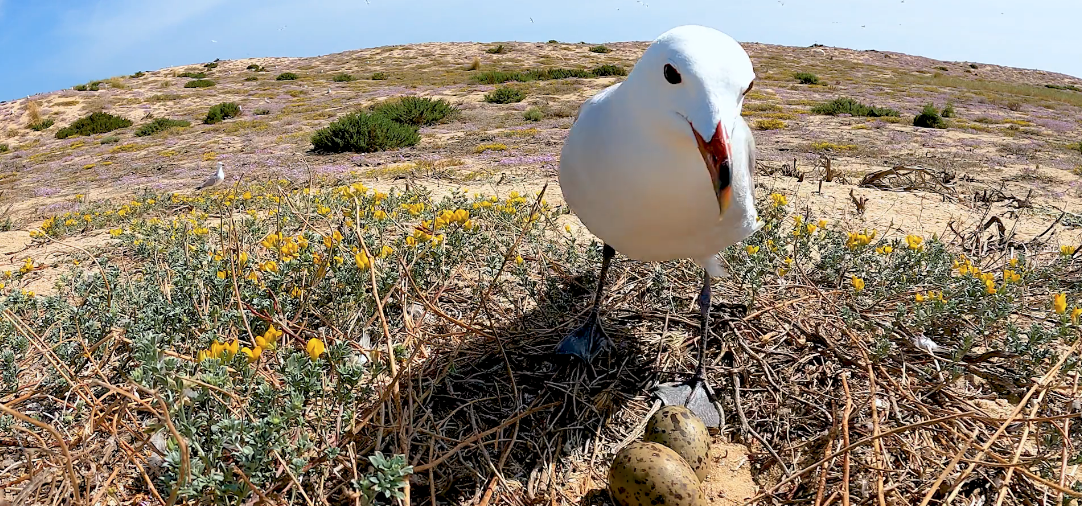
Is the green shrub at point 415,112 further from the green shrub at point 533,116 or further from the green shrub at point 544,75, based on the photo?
the green shrub at point 544,75

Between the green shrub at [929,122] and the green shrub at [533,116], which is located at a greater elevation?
the green shrub at [929,122]

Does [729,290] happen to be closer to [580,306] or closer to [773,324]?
[773,324]

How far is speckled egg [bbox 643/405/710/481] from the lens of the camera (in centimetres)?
204

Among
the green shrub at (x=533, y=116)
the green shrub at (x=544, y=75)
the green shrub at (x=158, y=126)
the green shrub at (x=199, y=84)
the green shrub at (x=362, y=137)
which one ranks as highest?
the green shrub at (x=544, y=75)

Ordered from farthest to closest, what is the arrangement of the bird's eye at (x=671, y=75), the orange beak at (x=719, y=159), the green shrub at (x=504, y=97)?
the green shrub at (x=504, y=97) < the bird's eye at (x=671, y=75) < the orange beak at (x=719, y=159)

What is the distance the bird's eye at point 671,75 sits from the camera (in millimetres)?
1610

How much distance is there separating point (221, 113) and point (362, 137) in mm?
13036

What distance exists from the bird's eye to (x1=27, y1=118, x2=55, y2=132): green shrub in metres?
31.5

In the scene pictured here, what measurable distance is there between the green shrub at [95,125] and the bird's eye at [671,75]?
27636mm

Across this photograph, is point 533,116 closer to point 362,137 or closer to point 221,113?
point 362,137

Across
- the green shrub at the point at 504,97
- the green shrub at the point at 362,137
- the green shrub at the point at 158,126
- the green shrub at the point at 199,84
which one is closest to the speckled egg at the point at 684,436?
the green shrub at the point at 362,137

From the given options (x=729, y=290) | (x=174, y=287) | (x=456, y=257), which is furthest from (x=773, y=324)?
(x=174, y=287)

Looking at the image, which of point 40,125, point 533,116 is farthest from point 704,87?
point 40,125

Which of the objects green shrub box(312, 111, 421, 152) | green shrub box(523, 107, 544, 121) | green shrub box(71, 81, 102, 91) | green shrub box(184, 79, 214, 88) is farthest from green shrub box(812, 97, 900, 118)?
green shrub box(71, 81, 102, 91)
